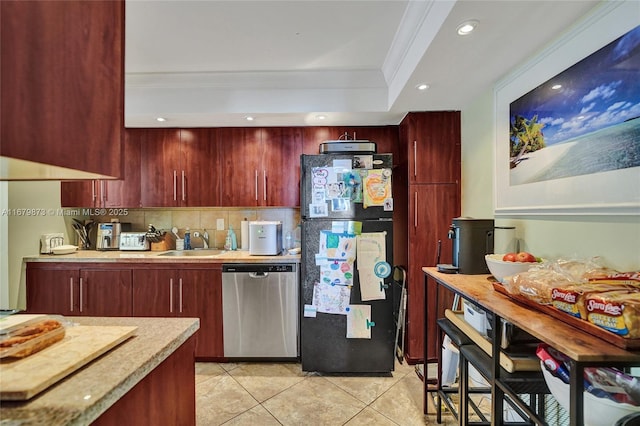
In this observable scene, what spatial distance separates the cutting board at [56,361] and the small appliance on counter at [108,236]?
8.18ft

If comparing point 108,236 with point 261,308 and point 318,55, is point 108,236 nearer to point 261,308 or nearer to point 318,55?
point 261,308

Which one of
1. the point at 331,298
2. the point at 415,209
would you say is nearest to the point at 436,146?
the point at 415,209

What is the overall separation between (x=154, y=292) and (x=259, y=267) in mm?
991

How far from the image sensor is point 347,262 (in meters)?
2.40

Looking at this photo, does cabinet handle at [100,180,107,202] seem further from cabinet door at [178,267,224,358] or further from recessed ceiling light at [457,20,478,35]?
recessed ceiling light at [457,20,478,35]

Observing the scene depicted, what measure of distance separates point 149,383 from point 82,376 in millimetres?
191

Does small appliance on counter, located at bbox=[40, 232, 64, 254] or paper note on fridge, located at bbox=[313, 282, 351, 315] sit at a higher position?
small appliance on counter, located at bbox=[40, 232, 64, 254]

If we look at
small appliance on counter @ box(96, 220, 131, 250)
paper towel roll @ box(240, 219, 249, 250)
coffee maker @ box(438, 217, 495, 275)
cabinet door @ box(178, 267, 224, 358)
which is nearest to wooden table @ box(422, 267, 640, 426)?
coffee maker @ box(438, 217, 495, 275)

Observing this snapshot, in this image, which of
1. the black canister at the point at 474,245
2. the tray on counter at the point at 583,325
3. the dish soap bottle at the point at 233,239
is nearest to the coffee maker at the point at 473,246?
the black canister at the point at 474,245

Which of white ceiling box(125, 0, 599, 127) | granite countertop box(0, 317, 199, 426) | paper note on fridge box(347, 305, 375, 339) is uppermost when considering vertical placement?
white ceiling box(125, 0, 599, 127)

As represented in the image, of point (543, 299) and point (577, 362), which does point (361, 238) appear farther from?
point (577, 362)

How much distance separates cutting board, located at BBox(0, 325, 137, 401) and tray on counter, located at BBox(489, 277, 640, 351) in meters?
1.45

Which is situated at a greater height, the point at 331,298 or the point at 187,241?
the point at 187,241

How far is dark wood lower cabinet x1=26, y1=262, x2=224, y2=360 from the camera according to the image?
261cm
